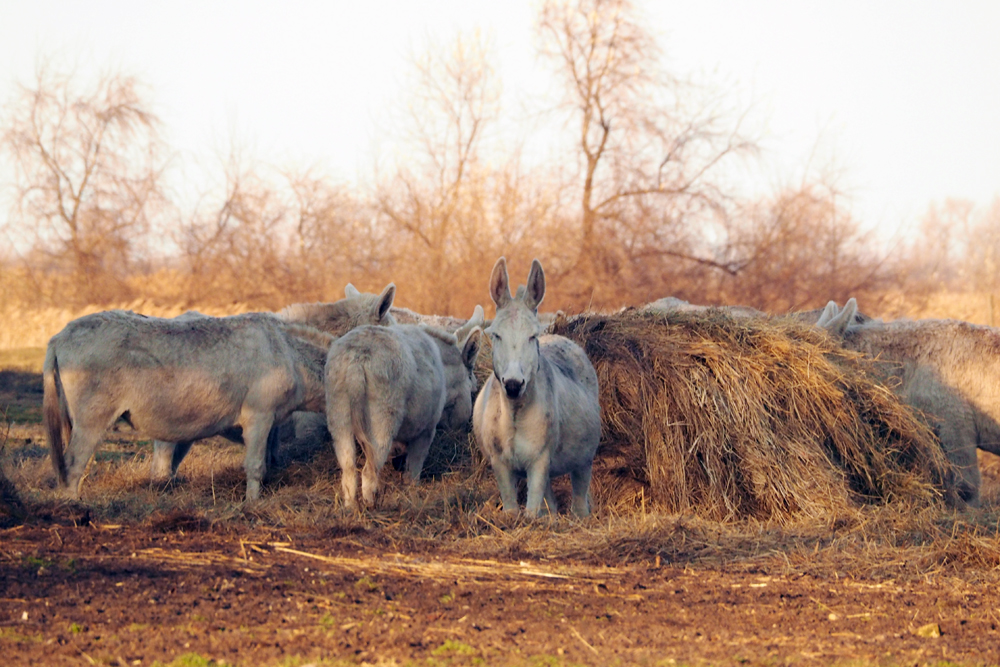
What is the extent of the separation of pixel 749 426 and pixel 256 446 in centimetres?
442

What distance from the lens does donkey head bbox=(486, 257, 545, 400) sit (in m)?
6.76

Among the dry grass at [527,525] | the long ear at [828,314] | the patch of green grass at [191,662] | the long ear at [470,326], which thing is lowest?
the dry grass at [527,525]

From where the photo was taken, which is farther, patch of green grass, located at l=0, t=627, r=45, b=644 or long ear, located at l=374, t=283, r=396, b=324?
long ear, located at l=374, t=283, r=396, b=324

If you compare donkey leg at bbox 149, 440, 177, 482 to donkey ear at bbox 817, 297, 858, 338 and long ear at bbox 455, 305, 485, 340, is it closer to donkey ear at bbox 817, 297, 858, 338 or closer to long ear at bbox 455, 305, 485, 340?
long ear at bbox 455, 305, 485, 340

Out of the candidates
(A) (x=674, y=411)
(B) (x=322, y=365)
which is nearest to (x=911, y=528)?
(A) (x=674, y=411)

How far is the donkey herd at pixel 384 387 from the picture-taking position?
738cm

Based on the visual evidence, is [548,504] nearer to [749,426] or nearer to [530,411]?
[530,411]

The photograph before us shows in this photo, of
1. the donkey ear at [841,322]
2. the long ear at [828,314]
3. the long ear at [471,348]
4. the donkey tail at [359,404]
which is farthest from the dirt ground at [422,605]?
the long ear at [828,314]

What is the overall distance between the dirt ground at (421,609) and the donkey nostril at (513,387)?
1214 mm

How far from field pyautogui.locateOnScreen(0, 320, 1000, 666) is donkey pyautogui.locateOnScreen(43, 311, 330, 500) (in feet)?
1.88

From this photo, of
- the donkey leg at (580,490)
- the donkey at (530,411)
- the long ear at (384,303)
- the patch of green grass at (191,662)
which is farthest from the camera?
the long ear at (384,303)

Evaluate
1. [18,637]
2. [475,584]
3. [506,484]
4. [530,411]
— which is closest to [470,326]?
[506,484]

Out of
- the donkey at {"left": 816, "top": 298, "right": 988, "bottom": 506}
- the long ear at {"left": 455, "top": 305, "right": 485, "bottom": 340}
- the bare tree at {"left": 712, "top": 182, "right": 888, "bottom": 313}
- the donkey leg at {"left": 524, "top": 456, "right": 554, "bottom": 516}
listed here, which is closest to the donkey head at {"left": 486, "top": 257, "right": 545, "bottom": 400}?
the donkey leg at {"left": 524, "top": 456, "right": 554, "bottom": 516}

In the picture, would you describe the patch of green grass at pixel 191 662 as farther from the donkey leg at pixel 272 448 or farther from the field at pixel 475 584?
the donkey leg at pixel 272 448
